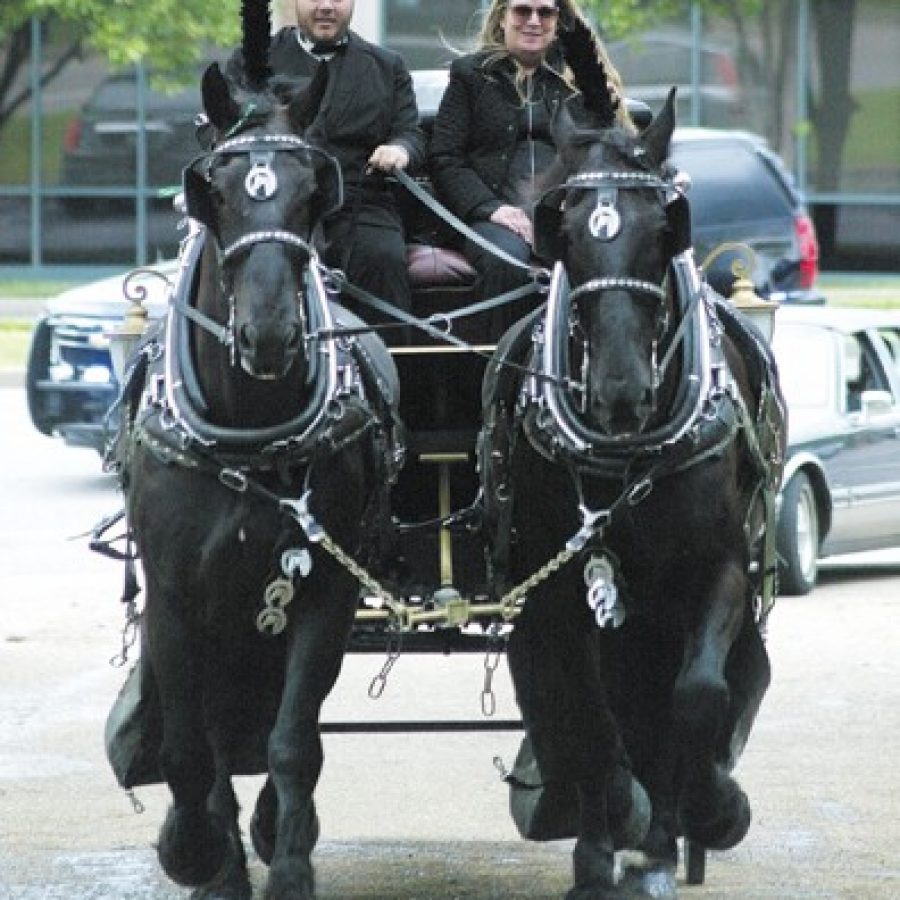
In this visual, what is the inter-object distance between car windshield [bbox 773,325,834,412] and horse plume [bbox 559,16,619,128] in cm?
901

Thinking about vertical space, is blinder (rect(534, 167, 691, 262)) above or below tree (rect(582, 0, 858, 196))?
above

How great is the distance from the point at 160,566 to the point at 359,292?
4.24ft

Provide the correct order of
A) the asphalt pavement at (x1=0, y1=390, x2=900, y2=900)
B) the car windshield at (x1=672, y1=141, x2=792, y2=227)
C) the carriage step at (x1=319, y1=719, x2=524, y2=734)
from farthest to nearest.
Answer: the car windshield at (x1=672, y1=141, x2=792, y2=227) < the carriage step at (x1=319, y1=719, x2=524, y2=734) < the asphalt pavement at (x1=0, y1=390, x2=900, y2=900)

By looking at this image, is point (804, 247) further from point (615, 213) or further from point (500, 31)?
point (615, 213)

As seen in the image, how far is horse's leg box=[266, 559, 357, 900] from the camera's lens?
8.05 m

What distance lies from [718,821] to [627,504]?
3.12 ft

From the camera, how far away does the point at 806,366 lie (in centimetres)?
1764

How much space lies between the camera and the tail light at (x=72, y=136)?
36.6 meters

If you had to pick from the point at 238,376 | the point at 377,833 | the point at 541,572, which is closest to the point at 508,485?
the point at 541,572

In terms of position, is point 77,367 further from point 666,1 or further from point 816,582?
point 666,1

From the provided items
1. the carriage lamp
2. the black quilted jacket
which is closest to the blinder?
the black quilted jacket

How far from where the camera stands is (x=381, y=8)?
3609cm

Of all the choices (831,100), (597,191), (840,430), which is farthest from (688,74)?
(597,191)

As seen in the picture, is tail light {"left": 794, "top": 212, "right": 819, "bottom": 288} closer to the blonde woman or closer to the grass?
the grass
